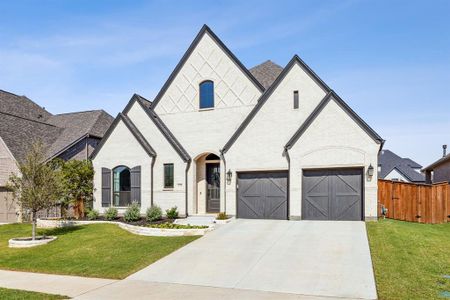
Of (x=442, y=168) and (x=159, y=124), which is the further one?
(x=442, y=168)

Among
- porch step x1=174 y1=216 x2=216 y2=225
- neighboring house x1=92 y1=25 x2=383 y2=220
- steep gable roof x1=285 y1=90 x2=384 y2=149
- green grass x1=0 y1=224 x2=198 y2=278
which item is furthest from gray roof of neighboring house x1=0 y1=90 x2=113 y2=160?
steep gable roof x1=285 y1=90 x2=384 y2=149

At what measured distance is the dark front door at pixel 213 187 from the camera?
65.4 ft

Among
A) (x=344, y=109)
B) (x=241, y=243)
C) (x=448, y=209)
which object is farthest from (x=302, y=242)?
(x=448, y=209)

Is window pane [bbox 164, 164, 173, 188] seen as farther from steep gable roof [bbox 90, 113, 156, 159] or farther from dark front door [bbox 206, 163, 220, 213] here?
dark front door [bbox 206, 163, 220, 213]

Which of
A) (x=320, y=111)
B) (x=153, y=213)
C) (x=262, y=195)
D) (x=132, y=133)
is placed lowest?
(x=153, y=213)

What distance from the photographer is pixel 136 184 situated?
1989cm

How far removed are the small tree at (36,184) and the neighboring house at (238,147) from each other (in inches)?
202

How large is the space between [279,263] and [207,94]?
1251 centimetres

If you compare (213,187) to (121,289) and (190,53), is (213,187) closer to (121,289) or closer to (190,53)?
(190,53)

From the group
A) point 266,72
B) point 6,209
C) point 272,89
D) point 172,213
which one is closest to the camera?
point 272,89

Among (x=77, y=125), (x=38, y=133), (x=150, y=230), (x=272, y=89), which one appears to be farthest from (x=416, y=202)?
(x=38, y=133)

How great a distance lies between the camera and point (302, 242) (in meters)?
12.2

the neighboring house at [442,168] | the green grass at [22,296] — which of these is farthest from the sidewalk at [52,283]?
the neighboring house at [442,168]

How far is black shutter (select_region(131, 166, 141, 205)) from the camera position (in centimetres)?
1978
